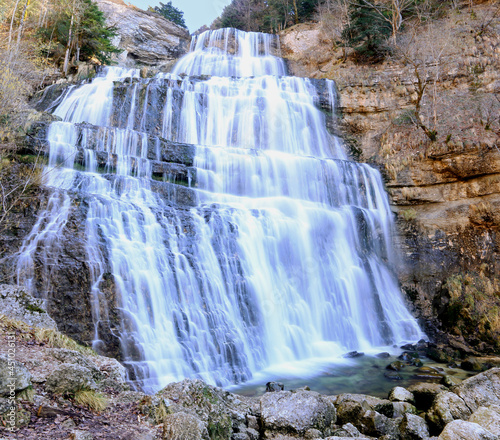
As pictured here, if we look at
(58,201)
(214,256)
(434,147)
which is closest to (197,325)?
(214,256)

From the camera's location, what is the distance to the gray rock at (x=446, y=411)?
219 inches

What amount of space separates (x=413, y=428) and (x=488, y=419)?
1093mm

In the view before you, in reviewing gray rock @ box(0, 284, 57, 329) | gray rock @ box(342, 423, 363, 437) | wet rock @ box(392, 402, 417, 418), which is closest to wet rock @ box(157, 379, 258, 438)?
gray rock @ box(342, 423, 363, 437)

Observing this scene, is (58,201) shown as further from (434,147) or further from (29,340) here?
(434,147)

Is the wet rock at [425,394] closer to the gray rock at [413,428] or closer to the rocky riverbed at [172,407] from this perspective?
the rocky riverbed at [172,407]

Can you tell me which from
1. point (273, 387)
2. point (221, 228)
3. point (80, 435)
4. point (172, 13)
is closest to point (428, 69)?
point (221, 228)

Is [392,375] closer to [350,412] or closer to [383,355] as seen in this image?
[383,355]

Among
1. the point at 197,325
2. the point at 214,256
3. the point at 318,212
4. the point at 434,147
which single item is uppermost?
the point at 434,147

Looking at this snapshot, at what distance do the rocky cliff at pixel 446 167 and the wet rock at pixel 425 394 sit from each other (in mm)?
5284

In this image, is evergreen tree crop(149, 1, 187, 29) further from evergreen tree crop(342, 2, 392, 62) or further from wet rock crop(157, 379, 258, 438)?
wet rock crop(157, 379, 258, 438)

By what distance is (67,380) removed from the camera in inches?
150

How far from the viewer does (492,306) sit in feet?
38.4

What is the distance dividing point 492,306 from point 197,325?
9.42m

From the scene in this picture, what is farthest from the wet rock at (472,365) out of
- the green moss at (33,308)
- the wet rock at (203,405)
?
the green moss at (33,308)
